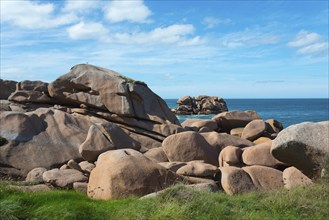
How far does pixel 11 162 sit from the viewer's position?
1800 cm

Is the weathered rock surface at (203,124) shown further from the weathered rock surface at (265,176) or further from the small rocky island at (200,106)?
the small rocky island at (200,106)

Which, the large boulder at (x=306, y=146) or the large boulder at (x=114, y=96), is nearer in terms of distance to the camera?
the large boulder at (x=306, y=146)

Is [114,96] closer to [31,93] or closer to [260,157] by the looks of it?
[31,93]

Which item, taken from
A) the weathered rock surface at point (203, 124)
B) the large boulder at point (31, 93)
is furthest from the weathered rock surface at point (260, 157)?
the large boulder at point (31, 93)

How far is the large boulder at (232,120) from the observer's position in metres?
32.1

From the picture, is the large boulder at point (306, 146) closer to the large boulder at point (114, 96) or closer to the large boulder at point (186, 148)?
the large boulder at point (186, 148)

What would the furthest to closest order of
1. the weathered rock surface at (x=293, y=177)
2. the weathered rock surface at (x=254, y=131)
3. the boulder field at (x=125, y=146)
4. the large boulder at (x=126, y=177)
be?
the weathered rock surface at (x=254, y=131), the weathered rock surface at (x=293, y=177), the boulder field at (x=125, y=146), the large boulder at (x=126, y=177)

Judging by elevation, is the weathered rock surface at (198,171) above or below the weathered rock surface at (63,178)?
above

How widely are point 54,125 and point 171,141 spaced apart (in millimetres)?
6022

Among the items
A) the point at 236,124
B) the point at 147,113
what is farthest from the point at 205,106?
the point at 147,113

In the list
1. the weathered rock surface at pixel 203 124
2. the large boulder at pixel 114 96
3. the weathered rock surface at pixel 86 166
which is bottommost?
the weathered rock surface at pixel 86 166

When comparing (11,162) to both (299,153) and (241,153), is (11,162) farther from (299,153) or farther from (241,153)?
(299,153)

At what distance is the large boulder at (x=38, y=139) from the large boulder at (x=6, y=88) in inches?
357

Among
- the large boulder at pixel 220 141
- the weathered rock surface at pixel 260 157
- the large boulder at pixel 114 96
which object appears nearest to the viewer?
the weathered rock surface at pixel 260 157
